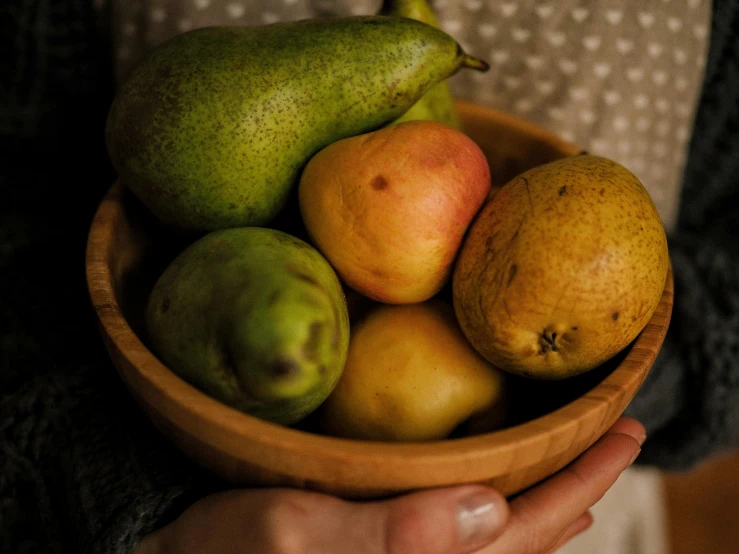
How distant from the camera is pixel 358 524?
330 mm

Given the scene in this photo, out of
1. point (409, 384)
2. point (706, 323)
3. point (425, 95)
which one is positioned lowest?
point (706, 323)

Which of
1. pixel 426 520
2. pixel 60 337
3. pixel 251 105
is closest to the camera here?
pixel 426 520

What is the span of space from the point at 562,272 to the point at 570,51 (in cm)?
35

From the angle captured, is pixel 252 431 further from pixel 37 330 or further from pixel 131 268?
pixel 37 330

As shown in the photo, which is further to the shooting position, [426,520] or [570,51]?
[570,51]

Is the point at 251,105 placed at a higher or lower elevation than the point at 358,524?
higher

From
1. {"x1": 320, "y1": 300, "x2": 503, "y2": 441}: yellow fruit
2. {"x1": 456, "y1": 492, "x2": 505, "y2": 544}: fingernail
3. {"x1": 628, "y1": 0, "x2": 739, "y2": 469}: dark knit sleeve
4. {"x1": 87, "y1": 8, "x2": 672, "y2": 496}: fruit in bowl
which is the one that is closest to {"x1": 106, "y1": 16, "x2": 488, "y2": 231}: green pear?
{"x1": 87, "y1": 8, "x2": 672, "y2": 496}: fruit in bowl

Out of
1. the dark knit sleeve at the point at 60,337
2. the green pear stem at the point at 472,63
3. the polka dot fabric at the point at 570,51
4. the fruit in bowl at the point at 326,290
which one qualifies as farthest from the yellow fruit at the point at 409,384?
the polka dot fabric at the point at 570,51

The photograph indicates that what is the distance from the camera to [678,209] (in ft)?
2.45

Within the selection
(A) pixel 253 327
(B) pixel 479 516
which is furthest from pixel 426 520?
(A) pixel 253 327

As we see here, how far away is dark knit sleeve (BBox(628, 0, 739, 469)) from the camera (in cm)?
64

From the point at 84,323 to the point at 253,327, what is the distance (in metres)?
0.30

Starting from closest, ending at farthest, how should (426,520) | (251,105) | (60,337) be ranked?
1. (426,520)
2. (251,105)
3. (60,337)

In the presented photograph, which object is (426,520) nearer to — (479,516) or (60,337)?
(479,516)
